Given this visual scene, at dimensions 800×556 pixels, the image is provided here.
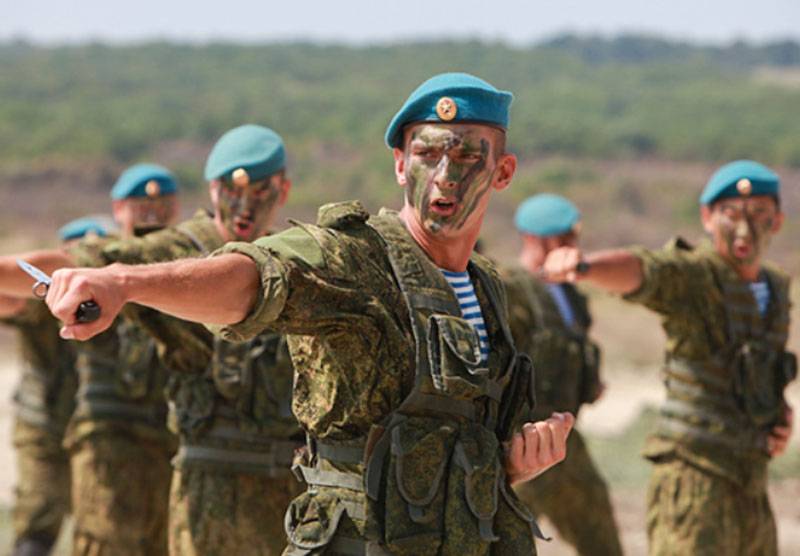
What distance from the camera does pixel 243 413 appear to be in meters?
6.68

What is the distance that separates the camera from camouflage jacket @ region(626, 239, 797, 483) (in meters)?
7.46

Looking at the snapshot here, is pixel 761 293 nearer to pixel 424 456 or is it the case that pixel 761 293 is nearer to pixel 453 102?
pixel 453 102

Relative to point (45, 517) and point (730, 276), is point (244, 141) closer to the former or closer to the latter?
point (730, 276)

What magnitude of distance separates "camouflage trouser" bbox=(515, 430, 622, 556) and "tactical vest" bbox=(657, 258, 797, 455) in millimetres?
1815

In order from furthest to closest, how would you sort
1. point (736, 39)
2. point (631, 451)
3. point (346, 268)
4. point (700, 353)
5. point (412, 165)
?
point (736, 39), point (631, 451), point (700, 353), point (412, 165), point (346, 268)

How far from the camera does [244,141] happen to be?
6.86m

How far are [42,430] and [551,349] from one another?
317cm

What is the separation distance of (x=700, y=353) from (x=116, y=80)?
79880 millimetres

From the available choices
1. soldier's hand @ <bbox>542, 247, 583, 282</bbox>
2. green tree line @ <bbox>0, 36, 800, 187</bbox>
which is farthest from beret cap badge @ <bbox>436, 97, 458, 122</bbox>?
green tree line @ <bbox>0, 36, 800, 187</bbox>

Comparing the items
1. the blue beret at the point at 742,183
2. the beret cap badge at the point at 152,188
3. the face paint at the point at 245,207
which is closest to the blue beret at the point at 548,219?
the blue beret at the point at 742,183

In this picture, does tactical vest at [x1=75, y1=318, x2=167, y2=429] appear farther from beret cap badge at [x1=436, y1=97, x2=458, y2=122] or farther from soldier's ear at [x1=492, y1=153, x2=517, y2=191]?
beret cap badge at [x1=436, y1=97, x2=458, y2=122]

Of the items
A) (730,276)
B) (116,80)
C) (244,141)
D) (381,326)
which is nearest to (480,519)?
(381,326)

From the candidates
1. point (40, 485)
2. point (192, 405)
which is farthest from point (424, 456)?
point (40, 485)

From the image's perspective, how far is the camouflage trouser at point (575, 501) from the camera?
941 cm
